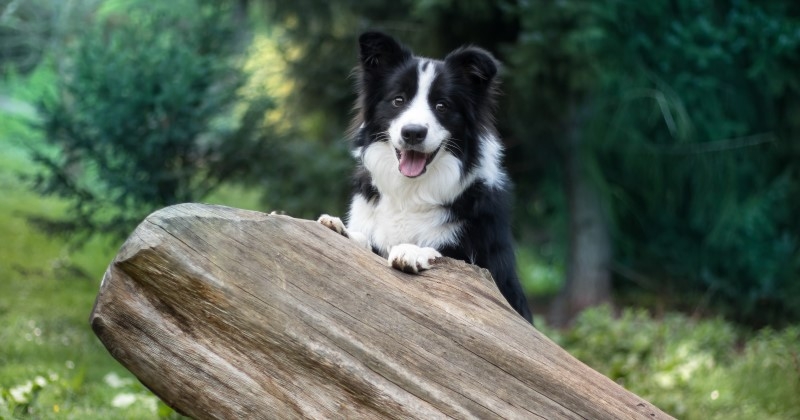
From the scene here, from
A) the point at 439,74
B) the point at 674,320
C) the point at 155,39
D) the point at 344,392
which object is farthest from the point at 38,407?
the point at 674,320

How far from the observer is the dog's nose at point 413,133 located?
382 cm

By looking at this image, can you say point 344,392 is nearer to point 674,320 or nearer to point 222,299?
point 222,299

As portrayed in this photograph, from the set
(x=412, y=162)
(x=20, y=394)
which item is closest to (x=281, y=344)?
(x=412, y=162)

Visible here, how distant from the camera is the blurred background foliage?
709cm

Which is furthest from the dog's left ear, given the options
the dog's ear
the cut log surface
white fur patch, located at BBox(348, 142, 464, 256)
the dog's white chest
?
the cut log surface

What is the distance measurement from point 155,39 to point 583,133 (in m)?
4.07

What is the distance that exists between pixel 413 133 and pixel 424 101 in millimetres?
216

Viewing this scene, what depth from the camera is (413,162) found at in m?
3.98

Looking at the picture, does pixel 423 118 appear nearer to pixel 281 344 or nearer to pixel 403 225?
pixel 403 225

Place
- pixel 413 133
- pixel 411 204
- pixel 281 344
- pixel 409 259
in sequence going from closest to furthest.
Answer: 1. pixel 281 344
2. pixel 409 259
3. pixel 413 133
4. pixel 411 204

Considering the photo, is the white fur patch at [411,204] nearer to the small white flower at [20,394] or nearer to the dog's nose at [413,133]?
the dog's nose at [413,133]

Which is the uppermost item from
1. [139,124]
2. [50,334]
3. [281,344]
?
[139,124]

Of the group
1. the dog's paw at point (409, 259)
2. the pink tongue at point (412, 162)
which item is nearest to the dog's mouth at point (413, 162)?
the pink tongue at point (412, 162)

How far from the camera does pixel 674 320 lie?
7652mm
